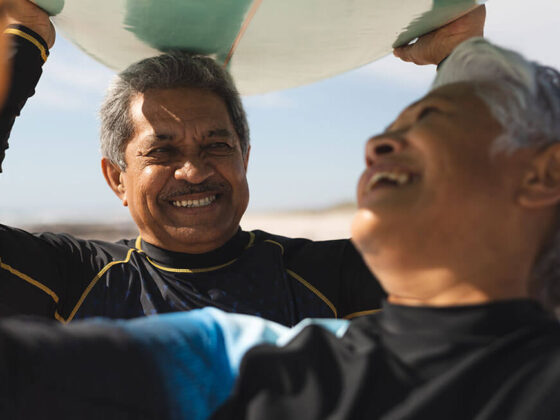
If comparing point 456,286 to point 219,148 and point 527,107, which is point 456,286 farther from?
point 219,148

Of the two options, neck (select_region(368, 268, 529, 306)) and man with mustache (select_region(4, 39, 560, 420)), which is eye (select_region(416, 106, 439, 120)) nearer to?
man with mustache (select_region(4, 39, 560, 420))

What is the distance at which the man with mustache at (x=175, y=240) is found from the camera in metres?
1.78

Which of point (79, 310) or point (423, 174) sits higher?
point (423, 174)

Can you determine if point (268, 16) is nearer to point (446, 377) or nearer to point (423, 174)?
point (423, 174)

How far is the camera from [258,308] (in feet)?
6.04

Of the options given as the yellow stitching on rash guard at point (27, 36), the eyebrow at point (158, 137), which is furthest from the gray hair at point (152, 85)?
the yellow stitching on rash guard at point (27, 36)

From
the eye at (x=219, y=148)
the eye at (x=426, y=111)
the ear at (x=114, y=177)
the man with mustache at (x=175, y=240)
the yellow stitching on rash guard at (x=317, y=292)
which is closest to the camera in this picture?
the eye at (x=426, y=111)

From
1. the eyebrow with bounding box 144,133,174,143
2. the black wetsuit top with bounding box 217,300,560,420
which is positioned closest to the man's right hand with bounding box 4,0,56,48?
the eyebrow with bounding box 144,133,174,143

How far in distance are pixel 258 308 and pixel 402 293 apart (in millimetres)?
868

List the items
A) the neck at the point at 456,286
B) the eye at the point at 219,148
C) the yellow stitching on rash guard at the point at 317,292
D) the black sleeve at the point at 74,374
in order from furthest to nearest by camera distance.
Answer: the eye at the point at 219,148
the yellow stitching on rash guard at the point at 317,292
the neck at the point at 456,286
the black sleeve at the point at 74,374

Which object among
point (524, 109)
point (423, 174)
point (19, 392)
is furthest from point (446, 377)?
point (19, 392)

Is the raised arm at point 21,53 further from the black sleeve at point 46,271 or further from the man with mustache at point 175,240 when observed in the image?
the black sleeve at point 46,271

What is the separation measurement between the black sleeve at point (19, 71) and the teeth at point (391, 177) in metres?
1.19

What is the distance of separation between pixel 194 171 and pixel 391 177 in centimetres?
102
